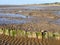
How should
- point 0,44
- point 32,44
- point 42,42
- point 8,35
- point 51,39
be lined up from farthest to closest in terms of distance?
1. point 8,35
2. point 51,39
3. point 42,42
4. point 32,44
5. point 0,44

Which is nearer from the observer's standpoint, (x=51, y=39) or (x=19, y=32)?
(x=51, y=39)

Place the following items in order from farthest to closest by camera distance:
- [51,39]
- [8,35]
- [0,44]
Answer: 1. [8,35]
2. [51,39]
3. [0,44]

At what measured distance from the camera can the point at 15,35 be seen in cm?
1127

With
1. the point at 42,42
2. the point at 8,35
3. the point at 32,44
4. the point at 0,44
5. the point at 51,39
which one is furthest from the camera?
the point at 8,35

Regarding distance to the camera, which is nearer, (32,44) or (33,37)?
(32,44)

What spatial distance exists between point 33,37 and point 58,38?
4.65 feet

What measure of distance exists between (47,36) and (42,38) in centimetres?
30

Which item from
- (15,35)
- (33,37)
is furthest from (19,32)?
(33,37)

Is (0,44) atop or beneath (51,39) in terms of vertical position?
atop

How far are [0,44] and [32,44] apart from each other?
162 centimetres

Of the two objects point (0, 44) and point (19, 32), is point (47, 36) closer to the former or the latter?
point (19, 32)

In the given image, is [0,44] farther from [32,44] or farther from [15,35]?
[15,35]

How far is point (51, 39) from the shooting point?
34.8ft

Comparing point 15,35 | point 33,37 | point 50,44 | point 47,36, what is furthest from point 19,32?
point 50,44
